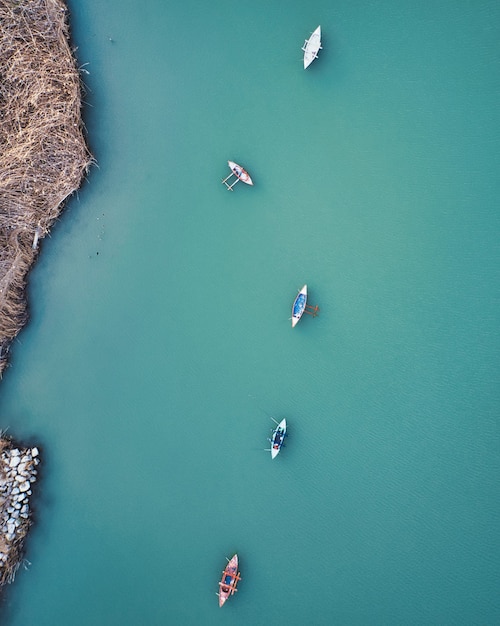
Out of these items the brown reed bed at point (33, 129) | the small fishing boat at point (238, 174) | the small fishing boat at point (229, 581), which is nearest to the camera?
the brown reed bed at point (33, 129)

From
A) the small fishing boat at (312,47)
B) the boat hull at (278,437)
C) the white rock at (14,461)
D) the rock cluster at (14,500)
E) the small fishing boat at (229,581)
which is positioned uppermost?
the small fishing boat at (312,47)

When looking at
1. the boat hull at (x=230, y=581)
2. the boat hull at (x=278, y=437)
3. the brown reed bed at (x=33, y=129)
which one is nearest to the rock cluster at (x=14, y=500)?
the brown reed bed at (x=33, y=129)

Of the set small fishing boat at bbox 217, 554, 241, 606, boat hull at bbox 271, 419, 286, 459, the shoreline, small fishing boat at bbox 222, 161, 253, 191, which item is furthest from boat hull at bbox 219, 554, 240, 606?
small fishing boat at bbox 222, 161, 253, 191

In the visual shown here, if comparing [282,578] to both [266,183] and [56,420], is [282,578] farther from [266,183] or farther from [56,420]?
[266,183]

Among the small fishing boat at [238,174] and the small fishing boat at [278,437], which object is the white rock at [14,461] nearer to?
the small fishing boat at [278,437]

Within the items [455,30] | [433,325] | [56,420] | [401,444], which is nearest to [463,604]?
[401,444]

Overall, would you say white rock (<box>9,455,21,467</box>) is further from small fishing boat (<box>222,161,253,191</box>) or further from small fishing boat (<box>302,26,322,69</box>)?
small fishing boat (<box>302,26,322,69</box>)
